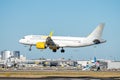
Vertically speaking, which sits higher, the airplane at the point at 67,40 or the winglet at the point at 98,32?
the winglet at the point at 98,32

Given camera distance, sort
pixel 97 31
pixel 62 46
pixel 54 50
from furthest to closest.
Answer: pixel 97 31, pixel 62 46, pixel 54 50

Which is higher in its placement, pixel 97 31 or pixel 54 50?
pixel 97 31

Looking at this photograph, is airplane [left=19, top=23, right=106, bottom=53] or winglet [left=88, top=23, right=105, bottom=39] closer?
airplane [left=19, top=23, right=106, bottom=53]

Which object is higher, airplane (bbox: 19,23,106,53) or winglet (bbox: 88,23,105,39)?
winglet (bbox: 88,23,105,39)

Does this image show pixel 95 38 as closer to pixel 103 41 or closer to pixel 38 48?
pixel 103 41

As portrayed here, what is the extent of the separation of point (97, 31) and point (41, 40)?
706 inches

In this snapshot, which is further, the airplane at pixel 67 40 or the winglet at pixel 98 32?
the winglet at pixel 98 32

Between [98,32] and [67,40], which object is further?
[98,32]

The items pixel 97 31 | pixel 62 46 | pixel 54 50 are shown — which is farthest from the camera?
pixel 97 31

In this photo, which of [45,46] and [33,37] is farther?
[33,37]

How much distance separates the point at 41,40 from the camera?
96.5 metres

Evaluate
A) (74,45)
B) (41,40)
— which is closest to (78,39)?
(74,45)

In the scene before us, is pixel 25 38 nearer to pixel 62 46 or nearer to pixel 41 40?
pixel 41 40

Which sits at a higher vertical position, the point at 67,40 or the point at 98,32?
the point at 98,32
